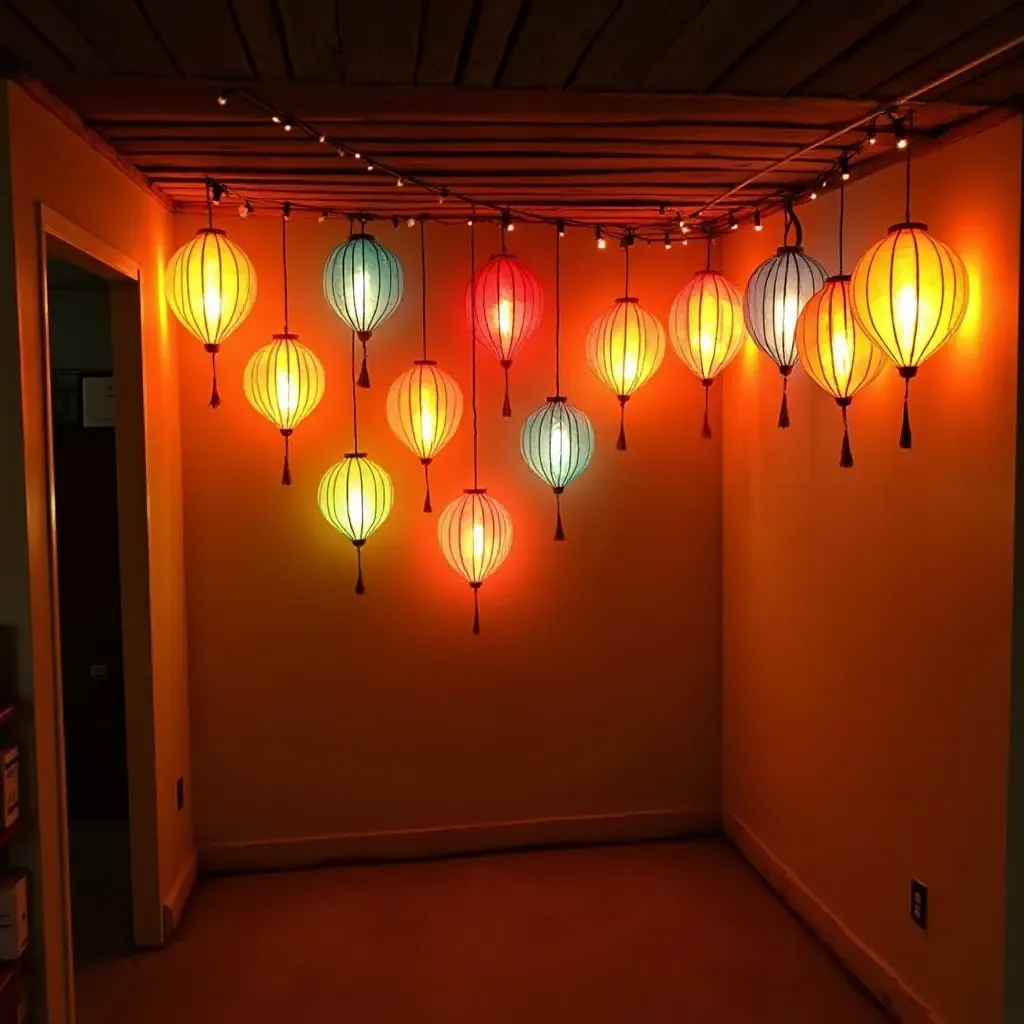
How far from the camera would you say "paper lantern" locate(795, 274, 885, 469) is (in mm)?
2408

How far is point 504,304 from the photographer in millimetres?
3119

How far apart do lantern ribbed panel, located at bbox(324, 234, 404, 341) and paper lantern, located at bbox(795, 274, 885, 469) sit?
50.4 inches

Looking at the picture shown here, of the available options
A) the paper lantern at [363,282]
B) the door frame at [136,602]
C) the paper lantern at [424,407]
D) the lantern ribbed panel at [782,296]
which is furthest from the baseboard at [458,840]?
the lantern ribbed panel at [782,296]

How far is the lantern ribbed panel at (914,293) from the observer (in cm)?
215

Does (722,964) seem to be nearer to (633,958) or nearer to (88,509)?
(633,958)

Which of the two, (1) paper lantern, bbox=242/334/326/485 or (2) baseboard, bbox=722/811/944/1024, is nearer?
(2) baseboard, bbox=722/811/944/1024

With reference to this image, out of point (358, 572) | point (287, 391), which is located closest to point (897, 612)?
point (358, 572)

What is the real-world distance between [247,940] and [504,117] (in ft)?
8.39

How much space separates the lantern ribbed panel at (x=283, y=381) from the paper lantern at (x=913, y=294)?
1750 millimetres

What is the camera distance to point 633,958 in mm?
2951

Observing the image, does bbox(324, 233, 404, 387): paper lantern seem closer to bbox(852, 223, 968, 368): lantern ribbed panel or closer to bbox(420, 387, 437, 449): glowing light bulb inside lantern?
bbox(420, 387, 437, 449): glowing light bulb inside lantern

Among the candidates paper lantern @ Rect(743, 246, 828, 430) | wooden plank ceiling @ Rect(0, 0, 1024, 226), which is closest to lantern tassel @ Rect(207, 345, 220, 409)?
wooden plank ceiling @ Rect(0, 0, 1024, 226)

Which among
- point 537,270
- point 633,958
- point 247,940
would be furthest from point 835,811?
point 537,270

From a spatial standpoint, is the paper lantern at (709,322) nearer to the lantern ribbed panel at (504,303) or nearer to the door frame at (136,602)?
the lantern ribbed panel at (504,303)
